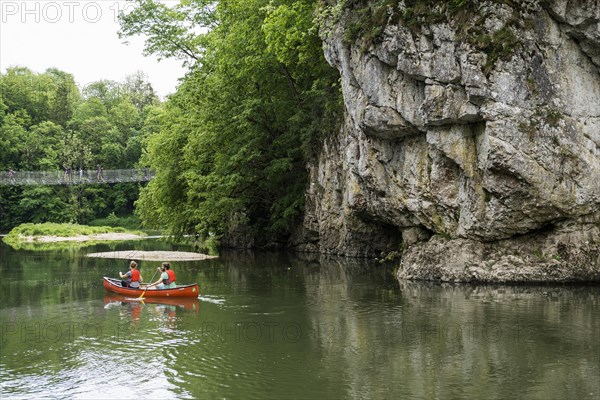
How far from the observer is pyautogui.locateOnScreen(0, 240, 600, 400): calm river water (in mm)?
11648

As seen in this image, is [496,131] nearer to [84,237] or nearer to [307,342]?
[307,342]

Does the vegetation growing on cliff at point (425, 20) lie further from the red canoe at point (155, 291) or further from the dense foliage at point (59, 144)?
the dense foliage at point (59, 144)

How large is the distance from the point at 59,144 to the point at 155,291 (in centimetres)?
6311

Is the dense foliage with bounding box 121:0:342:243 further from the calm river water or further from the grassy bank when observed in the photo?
the grassy bank

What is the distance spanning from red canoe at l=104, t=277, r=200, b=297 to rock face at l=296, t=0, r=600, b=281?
320 inches

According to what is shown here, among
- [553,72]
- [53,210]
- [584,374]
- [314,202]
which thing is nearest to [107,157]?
[53,210]

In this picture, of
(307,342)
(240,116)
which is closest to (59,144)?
(240,116)

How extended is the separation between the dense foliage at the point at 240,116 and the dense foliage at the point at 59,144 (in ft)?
106

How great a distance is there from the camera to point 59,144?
263 ft

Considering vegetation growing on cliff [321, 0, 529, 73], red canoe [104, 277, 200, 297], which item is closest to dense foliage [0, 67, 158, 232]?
vegetation growing on cliff [321, 0, 529, 73]

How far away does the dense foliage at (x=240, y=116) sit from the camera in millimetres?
33625

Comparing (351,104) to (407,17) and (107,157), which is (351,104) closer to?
(407,17)

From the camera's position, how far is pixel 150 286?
74.4ft

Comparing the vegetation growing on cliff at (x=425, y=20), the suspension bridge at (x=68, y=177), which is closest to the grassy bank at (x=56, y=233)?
the suspension bridge at (x=68, y=177)
